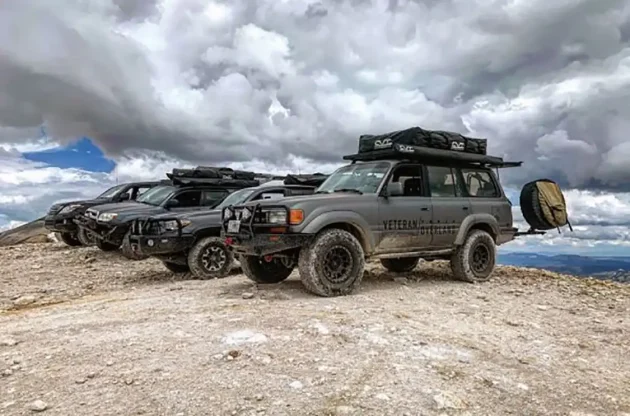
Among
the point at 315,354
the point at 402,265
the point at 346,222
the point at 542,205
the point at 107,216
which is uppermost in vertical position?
the point at 107,216

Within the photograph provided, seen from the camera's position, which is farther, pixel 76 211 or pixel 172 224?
pixel 76 211

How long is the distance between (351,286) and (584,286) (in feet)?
15.7

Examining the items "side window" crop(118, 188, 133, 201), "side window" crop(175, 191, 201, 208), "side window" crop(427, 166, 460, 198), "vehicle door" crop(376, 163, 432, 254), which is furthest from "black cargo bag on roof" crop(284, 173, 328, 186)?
"side window" crop(118, 188, 133, 201)

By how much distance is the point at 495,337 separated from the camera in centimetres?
559

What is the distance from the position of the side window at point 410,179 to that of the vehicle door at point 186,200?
5.11 metres

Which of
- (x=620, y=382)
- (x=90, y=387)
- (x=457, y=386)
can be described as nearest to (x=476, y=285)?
(x=620, y=382)

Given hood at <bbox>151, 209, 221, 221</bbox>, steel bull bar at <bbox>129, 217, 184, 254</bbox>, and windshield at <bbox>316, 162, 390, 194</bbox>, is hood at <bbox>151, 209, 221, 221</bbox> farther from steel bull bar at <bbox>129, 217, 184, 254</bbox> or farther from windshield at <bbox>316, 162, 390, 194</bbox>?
windshield at <bbox>316, 162, 390, 194</bbox>

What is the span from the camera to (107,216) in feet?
39.9

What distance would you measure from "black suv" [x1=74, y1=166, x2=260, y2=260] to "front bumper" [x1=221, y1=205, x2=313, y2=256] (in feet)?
14.0

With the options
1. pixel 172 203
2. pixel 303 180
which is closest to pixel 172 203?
pixel 172 203

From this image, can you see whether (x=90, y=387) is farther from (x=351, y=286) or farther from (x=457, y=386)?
(x=351, y=286)

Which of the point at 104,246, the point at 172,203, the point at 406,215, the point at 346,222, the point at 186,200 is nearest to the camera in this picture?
the point at 346,222

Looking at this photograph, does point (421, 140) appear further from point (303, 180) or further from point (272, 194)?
point (303, 180)

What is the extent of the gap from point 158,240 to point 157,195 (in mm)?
3410
